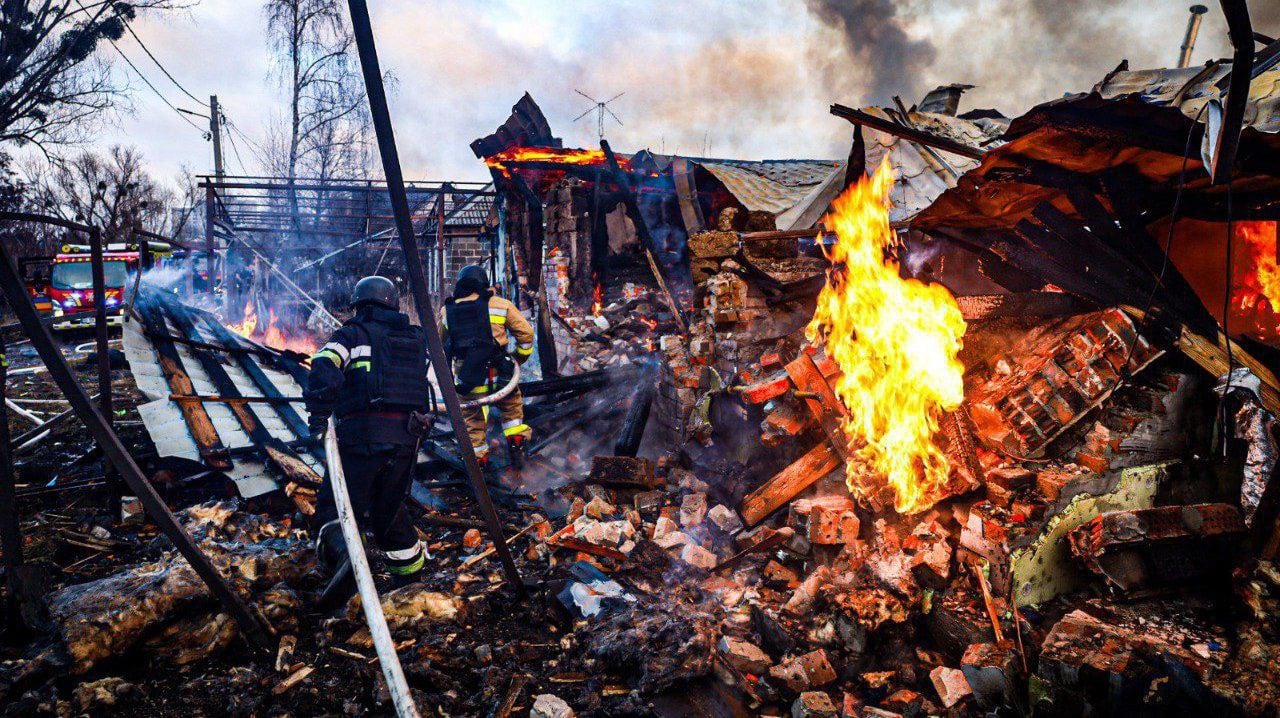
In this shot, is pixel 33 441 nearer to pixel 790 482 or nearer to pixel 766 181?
pixel 790 482

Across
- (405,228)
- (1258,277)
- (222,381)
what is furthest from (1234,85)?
(222,381)

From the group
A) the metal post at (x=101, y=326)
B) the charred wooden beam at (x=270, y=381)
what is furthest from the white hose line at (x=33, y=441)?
the metal post at (x=101, y=326)

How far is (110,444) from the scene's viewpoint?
109 inches

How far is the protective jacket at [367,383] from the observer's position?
3.73 meters

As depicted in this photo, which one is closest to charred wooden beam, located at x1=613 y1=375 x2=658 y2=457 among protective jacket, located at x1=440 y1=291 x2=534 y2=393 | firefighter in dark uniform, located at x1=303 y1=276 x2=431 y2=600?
protective jacket, located at x1=440 y1=291 x2=534 y2=393

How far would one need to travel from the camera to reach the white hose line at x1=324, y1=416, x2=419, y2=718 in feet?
7.95

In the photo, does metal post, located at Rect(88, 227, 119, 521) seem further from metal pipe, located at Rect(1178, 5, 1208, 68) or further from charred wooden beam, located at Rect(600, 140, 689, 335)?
metal pipe, located at Rect(1178, 5, 1208, 68)

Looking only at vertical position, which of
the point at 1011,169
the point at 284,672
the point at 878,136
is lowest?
the point at 284,672

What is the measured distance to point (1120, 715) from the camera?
83.5 inches

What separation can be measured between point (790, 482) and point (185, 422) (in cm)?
544

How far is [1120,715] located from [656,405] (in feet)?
15.6

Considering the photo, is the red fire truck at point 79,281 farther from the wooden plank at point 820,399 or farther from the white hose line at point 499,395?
the wooden plank at point 820,399

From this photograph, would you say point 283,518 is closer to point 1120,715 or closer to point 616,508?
point 616,508

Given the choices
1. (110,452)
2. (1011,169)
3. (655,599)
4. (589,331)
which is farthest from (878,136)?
(110,452)
